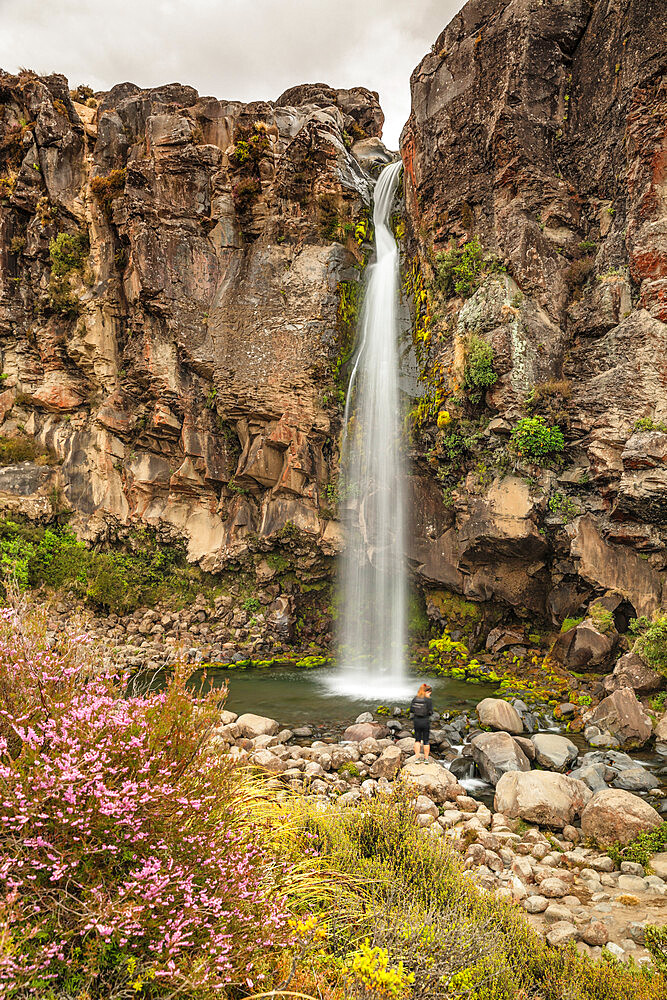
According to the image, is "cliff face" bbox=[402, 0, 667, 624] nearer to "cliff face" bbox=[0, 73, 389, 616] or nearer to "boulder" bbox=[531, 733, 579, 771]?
"cliff face" bbox=[0, 73, 389, 616]

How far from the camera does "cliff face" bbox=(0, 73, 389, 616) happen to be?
2025cm

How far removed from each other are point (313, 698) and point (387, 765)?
5518 mm

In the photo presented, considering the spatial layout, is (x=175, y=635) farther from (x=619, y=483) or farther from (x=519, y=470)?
(x=619, y=483)

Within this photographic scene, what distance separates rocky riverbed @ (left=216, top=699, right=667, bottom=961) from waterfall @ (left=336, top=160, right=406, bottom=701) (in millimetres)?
6269

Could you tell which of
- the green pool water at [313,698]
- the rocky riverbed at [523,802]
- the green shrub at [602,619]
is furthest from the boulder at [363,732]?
the green shrub at [602,619]

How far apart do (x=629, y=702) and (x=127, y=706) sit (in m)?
11.0

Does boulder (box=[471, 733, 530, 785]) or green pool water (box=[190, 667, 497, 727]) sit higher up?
boulder (box=[471, 733, 530, 785])

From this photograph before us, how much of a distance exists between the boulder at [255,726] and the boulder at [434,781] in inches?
141

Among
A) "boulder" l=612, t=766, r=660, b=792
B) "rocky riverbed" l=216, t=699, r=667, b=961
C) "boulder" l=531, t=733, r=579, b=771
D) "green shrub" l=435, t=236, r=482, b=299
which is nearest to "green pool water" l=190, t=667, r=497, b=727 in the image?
"rocky riverbed" l=216, t=699, r=667, b=961

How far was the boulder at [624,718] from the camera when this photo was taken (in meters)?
10.5

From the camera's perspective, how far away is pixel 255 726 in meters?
11.5

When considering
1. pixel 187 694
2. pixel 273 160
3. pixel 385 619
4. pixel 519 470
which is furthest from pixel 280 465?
pixel 187 694

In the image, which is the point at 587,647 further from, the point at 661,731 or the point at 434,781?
the point at 434,781

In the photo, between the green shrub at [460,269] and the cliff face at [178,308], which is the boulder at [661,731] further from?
the green shrub at [460,269]
